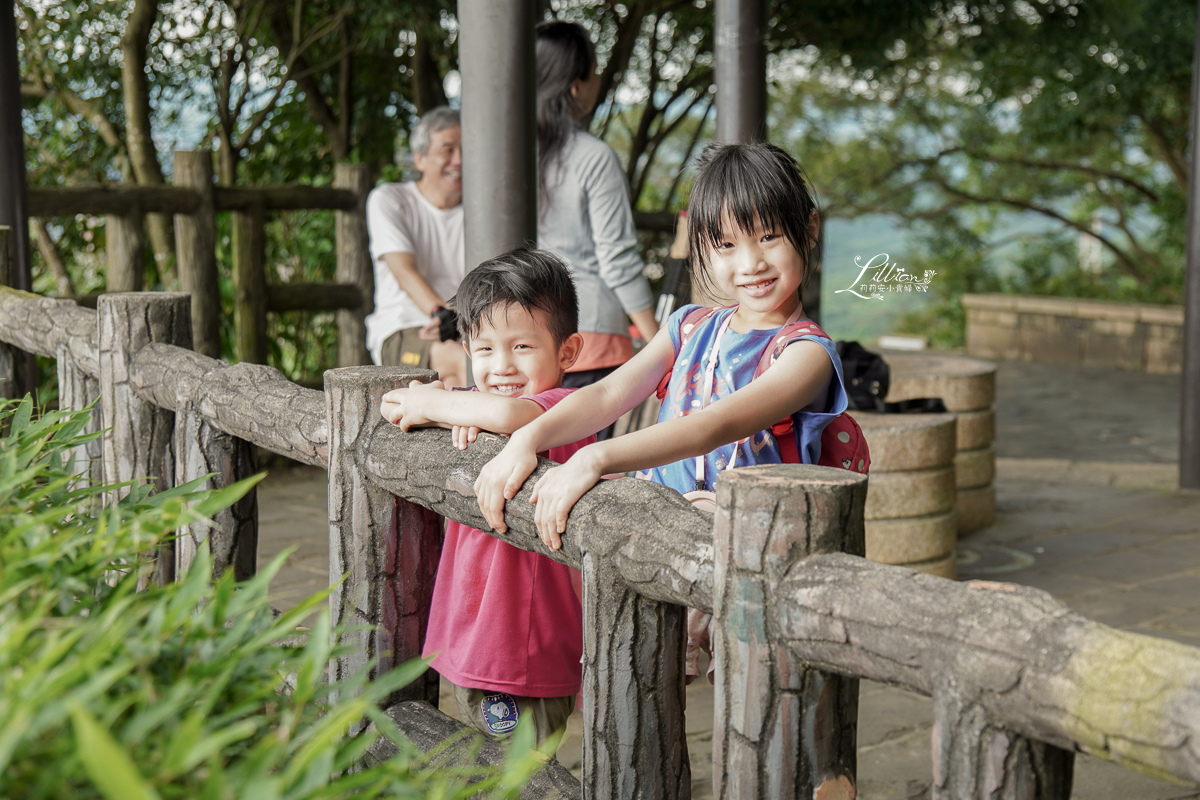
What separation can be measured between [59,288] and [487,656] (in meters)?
4.55

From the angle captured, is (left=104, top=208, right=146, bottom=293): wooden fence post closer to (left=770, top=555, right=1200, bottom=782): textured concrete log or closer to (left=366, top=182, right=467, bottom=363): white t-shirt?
(left=366, top=182, right=467, bottom=363): white t-shirt

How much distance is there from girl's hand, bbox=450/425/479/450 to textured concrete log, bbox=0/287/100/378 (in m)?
1.43

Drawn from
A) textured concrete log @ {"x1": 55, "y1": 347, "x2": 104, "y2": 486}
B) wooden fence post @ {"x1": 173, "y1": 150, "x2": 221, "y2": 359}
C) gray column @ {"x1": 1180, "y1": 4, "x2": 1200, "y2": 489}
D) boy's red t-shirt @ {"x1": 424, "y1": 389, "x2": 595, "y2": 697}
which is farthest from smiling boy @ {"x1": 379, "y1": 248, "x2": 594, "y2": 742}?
gray column @ {"x1": 1180, "y1": 4, "x2": 1200, "y2": 489}

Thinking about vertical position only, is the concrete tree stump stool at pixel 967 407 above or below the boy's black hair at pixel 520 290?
below

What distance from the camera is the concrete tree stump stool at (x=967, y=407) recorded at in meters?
4.15

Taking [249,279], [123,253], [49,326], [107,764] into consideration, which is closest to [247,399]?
[49,326]

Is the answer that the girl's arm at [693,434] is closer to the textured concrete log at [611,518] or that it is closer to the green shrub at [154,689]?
the textured concrete log at [611,518]

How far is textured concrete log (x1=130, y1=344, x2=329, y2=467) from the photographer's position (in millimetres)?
2064

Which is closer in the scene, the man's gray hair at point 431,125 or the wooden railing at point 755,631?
the wooden railing at point 755,631

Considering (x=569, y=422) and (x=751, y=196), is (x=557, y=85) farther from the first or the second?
(x=569, y=422)

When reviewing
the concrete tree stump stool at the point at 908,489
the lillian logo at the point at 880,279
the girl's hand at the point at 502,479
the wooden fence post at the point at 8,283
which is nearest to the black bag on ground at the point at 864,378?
the concrete tree stump stool at the point at 908,489

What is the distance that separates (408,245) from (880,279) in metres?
2.08

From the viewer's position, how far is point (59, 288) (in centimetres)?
569

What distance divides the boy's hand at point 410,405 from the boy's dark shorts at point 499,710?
44cm
